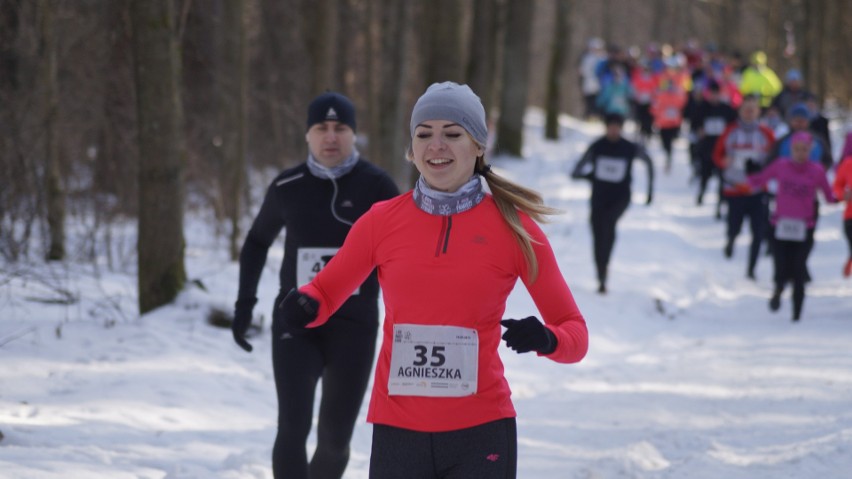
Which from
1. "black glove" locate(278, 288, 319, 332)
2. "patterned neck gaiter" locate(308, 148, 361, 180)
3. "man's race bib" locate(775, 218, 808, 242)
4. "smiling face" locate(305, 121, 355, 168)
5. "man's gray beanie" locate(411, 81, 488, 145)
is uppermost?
"man's gray beanie" locate(411, 81, 488, 145)

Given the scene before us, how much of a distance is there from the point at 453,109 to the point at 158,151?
5.35 meters

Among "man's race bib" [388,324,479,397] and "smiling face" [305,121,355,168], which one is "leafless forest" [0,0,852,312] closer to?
"smiling face" [305,121,355,168]

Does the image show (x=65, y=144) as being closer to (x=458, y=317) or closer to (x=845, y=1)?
(x=458, y=317)

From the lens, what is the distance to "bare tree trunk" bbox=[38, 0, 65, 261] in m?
9.93

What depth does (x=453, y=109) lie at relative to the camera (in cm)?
332

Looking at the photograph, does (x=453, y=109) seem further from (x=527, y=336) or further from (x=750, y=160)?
(x=750, y=160)

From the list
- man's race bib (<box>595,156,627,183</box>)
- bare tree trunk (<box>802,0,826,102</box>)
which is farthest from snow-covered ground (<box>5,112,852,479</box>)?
bare tree trunk (<box>802,0,826,102</box>)

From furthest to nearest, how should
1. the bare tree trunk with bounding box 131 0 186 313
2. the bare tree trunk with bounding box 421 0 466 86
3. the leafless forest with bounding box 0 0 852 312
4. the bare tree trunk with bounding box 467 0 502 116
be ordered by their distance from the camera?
the bare tree trunk with bounding box 467 0 502 116 → the bare tree trunk with bounding box 421 0 466 86 → the leafless forest with bounding box 0 0 852 312 → the bare tree trunk with bounding box 131 0 186 313

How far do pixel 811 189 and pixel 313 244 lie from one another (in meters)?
7.51

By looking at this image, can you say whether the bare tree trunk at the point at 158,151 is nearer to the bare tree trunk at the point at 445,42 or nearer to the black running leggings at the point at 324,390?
the black running leggings at the point at 324,390

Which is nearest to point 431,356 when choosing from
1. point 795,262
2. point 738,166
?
point 795,262

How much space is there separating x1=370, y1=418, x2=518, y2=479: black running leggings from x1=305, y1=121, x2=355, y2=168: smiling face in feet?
6.39

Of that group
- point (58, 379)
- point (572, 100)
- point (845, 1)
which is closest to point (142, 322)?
point (58, 379)

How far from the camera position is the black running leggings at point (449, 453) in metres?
3.17
